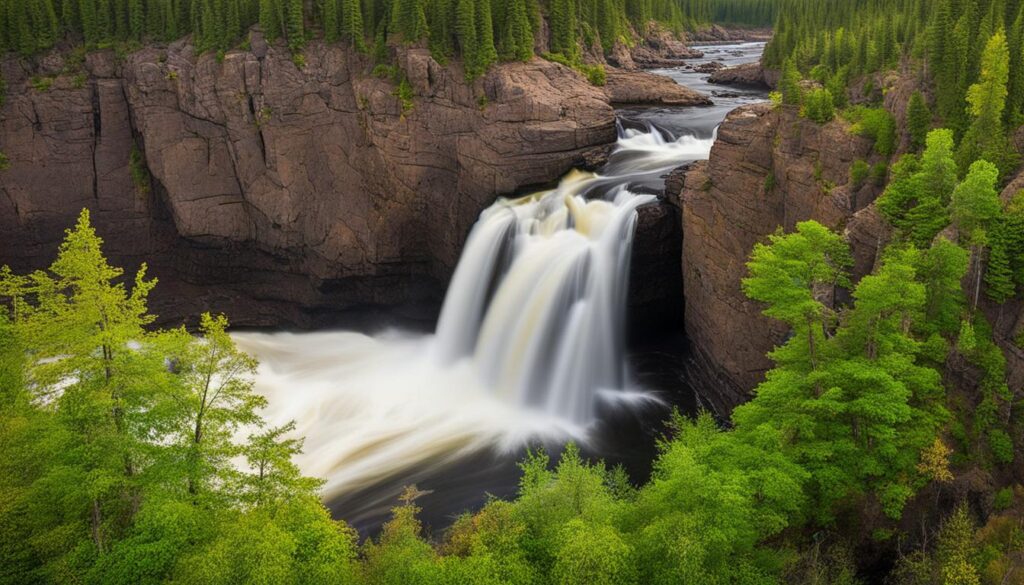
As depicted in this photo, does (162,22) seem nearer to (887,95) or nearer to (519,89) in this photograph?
(519,89)

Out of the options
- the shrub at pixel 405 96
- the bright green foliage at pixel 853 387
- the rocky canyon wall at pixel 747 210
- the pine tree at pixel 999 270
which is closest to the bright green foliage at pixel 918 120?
the rocky canyon wall at pixel 747 210

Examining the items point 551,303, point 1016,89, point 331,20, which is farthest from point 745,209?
point 331,20

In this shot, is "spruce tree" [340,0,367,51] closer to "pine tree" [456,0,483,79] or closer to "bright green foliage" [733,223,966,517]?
"pine tree" [456,0,483,79]

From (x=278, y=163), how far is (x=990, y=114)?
40.7m

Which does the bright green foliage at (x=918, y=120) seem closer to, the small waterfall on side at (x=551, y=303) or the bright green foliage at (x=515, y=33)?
the small waterfall on side at (x=551, y=303)

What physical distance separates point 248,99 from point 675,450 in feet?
136

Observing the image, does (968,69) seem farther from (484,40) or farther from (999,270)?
(484,40)

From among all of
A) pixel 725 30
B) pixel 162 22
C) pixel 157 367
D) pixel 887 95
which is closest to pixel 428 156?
pixel 162 22

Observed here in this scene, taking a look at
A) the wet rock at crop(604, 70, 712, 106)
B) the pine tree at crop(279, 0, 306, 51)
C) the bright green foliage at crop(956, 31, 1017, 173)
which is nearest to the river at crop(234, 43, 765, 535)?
the wet rock at crop(604, 70, 712, 106)

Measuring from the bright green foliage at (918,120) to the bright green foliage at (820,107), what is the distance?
404 cm

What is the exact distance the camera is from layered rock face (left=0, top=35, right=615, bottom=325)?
4472 cm

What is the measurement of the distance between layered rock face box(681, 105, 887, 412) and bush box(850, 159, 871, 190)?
25 cm

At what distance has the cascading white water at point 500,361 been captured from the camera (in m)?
32.8

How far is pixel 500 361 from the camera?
37219 mm
